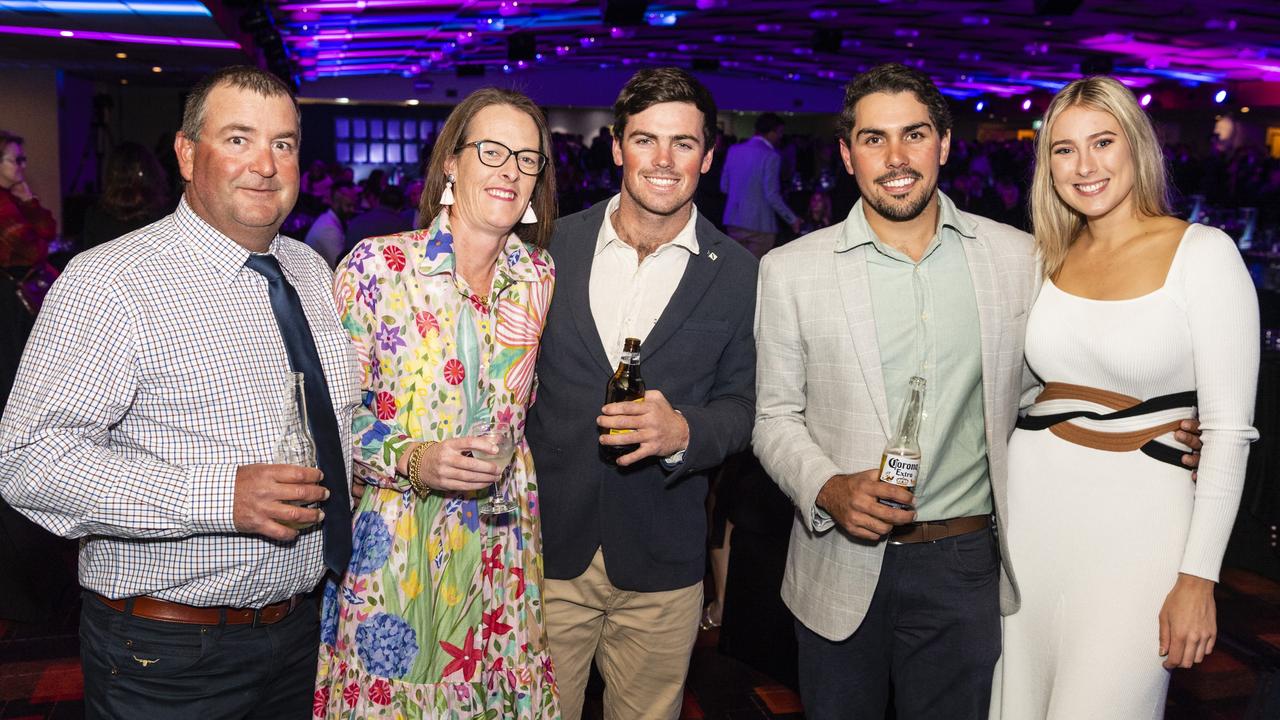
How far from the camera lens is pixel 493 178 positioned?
2.12 m

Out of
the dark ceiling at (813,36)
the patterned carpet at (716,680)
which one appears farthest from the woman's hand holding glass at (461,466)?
the dark ceiling at (813,36)

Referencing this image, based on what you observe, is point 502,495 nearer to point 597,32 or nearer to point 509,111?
point 509,111

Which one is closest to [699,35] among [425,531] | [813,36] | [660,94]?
[813,36]

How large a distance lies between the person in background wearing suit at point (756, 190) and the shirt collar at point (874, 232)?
6456 mm

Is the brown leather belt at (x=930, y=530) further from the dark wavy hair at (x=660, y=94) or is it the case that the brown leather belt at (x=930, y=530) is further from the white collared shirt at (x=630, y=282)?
the dark wavy hair at (x=660, y=94)

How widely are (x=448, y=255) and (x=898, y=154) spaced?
1073mm

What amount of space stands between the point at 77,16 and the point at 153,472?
38.7ft

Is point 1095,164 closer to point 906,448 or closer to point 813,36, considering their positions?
point 906,448

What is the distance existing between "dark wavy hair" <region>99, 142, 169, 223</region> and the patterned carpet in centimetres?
195

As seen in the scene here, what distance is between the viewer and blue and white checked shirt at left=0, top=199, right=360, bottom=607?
5.41ft

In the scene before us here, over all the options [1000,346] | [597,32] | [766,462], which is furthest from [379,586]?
[597,32]

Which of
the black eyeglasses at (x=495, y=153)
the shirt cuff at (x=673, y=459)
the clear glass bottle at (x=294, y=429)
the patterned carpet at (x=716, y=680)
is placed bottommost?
the patterned carpet at (x=716, y=680)

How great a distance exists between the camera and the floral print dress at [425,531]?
6.56ft

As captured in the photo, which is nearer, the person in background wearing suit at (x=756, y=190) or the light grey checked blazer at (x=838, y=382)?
the light grey checked blazer at (x=838, y=382)
